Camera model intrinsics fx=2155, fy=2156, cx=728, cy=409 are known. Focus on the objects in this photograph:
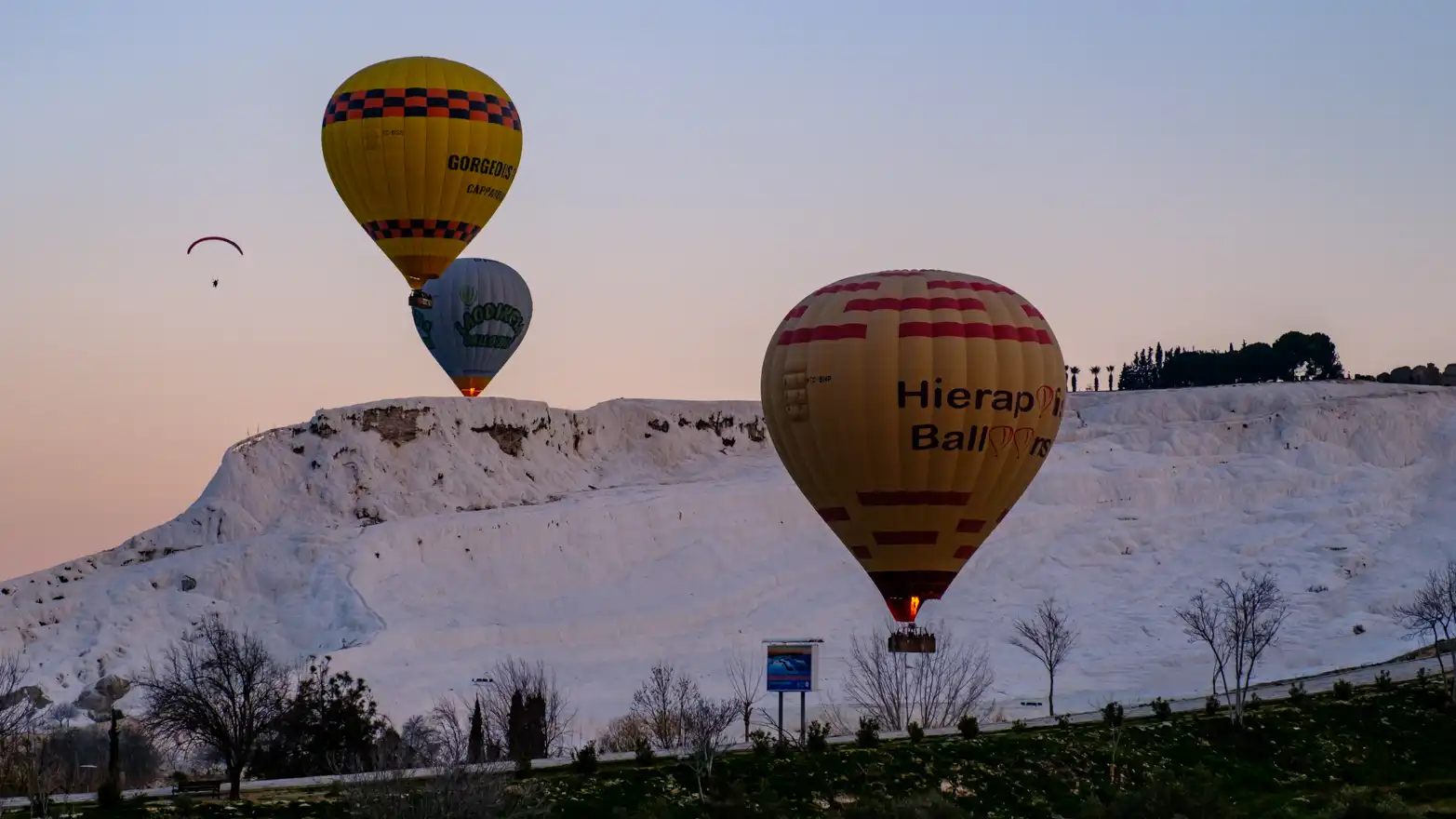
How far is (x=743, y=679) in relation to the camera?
81125mm

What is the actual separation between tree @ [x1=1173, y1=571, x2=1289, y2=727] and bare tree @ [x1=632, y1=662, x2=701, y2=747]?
1803cm

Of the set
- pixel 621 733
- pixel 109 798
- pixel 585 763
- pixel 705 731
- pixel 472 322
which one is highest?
pixel 472 322

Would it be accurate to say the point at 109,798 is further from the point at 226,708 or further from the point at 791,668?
the point at 791,668

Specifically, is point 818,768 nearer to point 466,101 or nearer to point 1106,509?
point 466,101

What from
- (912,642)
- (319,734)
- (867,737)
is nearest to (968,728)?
(867,737)

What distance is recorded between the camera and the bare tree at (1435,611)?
7904 centimetres

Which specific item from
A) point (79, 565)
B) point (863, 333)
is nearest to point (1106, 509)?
point (79, 565)

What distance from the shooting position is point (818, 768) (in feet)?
177

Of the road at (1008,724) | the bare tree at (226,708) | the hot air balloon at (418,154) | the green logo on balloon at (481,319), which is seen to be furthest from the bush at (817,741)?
the green logo on balloon at (481,319)

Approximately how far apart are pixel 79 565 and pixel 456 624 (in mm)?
19161

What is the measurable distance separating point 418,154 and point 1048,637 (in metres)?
33.5

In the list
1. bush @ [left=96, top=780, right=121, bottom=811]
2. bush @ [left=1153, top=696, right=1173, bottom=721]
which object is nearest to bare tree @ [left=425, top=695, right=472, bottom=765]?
bush @ [left=96, top=780, right=121, bottom=811]

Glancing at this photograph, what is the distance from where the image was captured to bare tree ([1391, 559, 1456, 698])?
3112 inches

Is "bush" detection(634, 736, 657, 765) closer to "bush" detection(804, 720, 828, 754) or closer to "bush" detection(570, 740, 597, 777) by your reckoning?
"bush" detection(570, 740, 597, 777)
